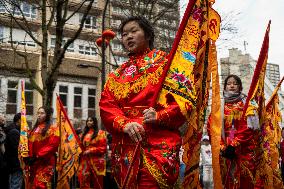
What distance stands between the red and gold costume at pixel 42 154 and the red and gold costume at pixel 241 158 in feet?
9.87

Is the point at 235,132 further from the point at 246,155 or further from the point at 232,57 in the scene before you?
the point at 232,57

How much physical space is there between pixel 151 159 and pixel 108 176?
29.0 feet

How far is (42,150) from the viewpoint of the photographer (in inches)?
270

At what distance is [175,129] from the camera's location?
9.70 ft

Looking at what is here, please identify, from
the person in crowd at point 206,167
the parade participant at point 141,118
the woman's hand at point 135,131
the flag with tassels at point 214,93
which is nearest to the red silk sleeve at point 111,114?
the parade participant at point 141,118

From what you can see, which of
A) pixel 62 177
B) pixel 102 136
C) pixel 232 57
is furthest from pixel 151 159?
pixel 232 57

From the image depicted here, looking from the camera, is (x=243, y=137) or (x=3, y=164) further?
(x=3, y=164)

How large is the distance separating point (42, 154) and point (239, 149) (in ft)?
10.8

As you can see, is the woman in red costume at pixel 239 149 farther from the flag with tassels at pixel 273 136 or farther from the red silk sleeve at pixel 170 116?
the red silk sleeve at pixel 170 116

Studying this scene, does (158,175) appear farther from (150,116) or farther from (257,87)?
(257,87)

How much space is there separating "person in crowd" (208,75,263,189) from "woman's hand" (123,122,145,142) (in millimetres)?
2656

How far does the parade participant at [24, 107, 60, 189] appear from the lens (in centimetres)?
678

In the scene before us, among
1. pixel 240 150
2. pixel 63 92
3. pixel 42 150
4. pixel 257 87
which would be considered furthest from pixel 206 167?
pixel 63 92

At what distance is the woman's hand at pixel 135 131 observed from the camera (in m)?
2.77
